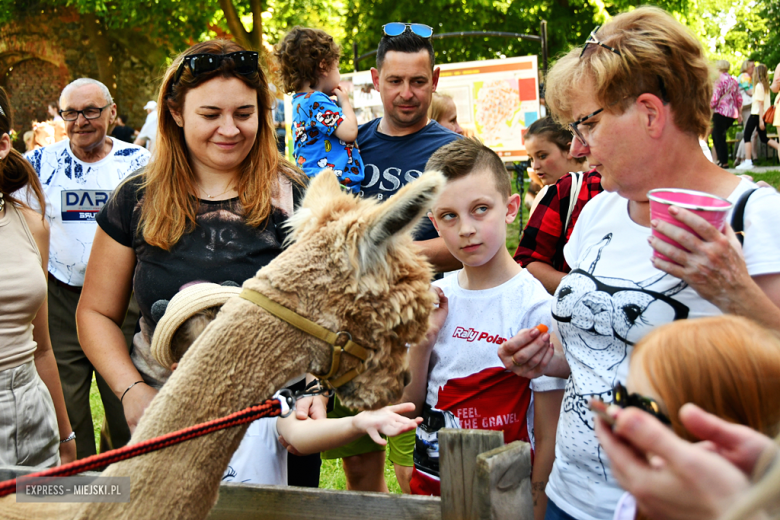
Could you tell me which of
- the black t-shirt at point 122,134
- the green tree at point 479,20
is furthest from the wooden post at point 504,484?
the green tree at point 479,20

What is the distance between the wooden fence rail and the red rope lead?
1.28 ft

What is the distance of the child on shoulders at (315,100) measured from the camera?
389cm

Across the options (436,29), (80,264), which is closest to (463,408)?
(80,264)

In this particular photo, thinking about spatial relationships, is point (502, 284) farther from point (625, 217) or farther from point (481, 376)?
point (625, 217)

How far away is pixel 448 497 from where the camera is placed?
4.96 feet

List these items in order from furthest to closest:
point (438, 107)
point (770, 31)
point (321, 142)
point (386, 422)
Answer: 1. point (770, 31)
2. point (438, 107)
3. point (321, 142)
4. point (386, 422)

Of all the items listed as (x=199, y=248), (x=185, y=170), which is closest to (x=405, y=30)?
(x=185, y=170)

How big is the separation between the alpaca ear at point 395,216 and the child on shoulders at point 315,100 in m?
2.33

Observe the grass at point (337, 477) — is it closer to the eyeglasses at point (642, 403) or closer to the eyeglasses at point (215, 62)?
the eyeglasses at point (215, 62)

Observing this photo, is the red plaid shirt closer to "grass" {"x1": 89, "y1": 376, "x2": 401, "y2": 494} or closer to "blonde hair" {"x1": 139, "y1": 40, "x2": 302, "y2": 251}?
"blonde hair" {"x1": 139, "y1": 40, "x2": 302, "y2": 251}

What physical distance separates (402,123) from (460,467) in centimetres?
252

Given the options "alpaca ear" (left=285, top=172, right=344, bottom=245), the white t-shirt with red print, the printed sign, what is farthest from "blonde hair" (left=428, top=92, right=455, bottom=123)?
"alpaca ear" (left=285, top=172, right=344, bottom=245)

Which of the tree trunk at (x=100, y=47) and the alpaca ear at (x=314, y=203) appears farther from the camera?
the tree trunk at (x=100, y=47)

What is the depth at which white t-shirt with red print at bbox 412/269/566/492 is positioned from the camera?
2.29m
